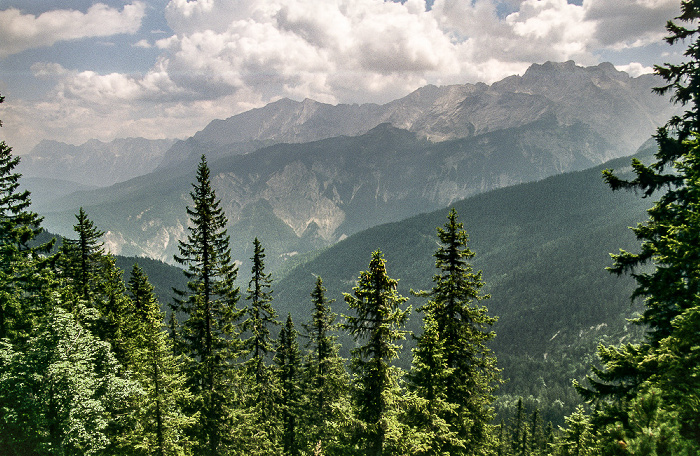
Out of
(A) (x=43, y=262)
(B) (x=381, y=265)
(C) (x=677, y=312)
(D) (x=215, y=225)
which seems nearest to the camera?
(C) (x=677, y=312)

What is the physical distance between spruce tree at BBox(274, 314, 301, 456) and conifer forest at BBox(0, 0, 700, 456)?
524 mm

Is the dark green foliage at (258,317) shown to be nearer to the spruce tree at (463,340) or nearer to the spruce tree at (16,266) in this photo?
the spruce tree at (16,266)

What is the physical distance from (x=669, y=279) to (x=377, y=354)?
9861mm

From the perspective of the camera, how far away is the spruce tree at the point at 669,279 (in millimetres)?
9391

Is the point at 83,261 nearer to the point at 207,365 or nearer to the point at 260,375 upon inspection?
the point at 207,365

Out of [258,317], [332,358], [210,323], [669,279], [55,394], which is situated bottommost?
[332,358]

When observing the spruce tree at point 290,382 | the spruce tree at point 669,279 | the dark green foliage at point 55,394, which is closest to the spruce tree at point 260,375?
the spruce tree at point 290,382

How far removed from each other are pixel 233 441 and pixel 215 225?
1405 cm

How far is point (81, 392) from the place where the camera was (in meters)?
16.1

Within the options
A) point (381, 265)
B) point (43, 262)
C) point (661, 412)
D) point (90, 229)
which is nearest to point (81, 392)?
point (43, 262)

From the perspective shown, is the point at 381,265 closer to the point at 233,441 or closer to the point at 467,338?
the point at 467,338

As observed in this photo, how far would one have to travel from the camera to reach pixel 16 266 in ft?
67.8

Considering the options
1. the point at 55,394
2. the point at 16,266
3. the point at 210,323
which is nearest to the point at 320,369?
the point at 210,323

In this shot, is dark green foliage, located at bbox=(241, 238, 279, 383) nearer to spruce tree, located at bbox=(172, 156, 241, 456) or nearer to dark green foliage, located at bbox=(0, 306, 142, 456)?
spruce tree, located at bbox=(172, 156, 241, 456)
